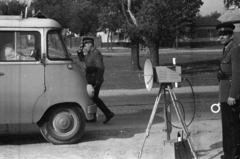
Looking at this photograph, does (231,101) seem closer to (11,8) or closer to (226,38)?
(226,38)

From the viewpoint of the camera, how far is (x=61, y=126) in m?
8.45

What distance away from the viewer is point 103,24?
81.0 feet

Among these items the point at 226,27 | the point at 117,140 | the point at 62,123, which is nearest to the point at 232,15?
the point at 117,140

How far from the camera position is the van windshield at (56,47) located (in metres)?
8.51

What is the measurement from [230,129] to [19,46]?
3983 mm

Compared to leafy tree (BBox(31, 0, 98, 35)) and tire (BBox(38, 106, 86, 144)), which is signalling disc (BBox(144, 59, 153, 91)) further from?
leafy tree (BBox(31, 0, 98, 35))

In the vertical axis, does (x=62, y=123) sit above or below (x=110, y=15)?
below

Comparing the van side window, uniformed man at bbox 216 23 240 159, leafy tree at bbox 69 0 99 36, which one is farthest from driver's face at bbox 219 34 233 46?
leafy tree at bbox 69 0 99 36

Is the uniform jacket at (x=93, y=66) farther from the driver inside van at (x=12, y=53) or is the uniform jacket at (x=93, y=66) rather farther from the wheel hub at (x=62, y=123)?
the driver inside van at (x=12, y=53)

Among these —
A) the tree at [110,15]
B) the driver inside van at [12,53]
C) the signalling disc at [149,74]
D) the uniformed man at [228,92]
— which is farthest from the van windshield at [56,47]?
the tree at [110,15]

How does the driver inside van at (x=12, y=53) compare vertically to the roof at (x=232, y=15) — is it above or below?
below

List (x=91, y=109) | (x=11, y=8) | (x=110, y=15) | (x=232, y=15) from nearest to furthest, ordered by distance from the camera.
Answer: (x=91, y=109)
(x=110, y=15)
(x=232, y=15)
(x=11, y=8)

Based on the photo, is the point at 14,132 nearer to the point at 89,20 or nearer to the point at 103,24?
the point at 103,24

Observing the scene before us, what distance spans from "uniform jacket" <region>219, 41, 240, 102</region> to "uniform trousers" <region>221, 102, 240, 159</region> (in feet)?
0.59
